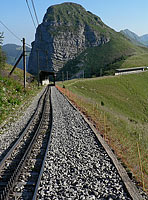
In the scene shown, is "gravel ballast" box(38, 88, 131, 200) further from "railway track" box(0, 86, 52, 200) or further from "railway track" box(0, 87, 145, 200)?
"railway track" box(0, 86, 52, 200)

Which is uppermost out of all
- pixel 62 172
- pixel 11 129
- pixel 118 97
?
pixel 11 129

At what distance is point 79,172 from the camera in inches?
308

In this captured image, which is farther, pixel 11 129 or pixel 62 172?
pixel 11 129

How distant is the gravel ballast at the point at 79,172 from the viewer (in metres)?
6.41

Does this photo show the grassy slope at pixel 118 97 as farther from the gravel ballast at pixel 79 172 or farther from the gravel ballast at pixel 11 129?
the gravel ballast at pixel 11 129

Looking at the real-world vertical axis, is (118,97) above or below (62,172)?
below

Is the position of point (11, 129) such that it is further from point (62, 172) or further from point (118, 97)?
point (118, 97)

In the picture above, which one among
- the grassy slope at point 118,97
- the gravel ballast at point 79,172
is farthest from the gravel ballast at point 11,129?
the grassy slope at point 118,97

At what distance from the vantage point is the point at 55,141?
11.6m

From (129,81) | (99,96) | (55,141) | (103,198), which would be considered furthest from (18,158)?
(129,81)

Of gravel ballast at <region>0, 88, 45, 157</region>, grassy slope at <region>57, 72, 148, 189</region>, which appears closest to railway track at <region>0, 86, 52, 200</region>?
gravel ballast at <region>0, 88, 45, 157</region>

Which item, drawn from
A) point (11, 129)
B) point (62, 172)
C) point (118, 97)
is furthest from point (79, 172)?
point (118, 97)

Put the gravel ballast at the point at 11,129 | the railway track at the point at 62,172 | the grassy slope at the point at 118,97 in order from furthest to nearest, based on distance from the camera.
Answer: the grassy slope at the point at 118,97
the gravel ballast at the point at 11,129
the railway track at the point at 62,172

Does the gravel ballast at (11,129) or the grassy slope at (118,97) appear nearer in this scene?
the gravel ballast at (11,129)
